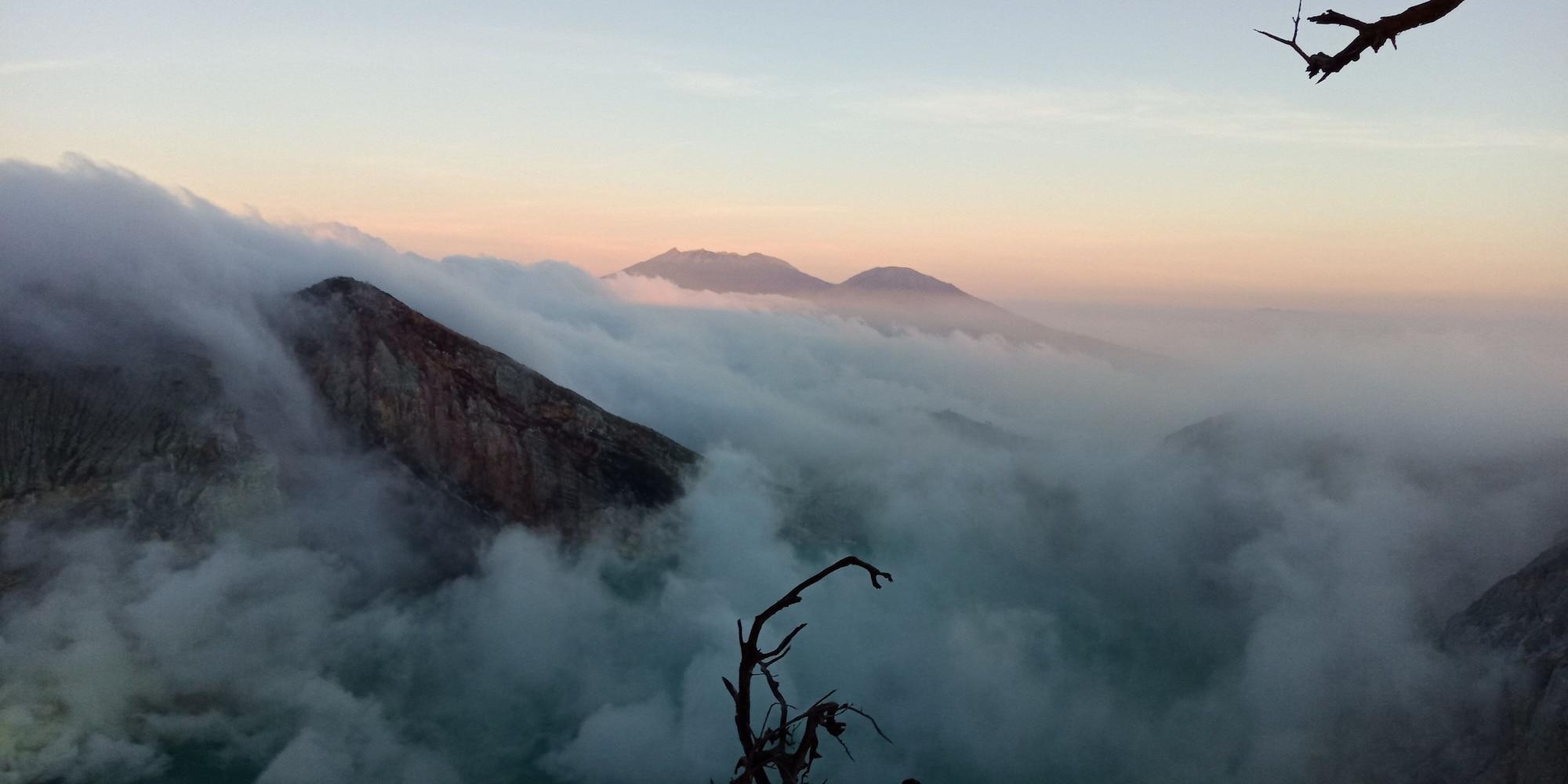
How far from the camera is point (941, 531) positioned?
142625 millimetres

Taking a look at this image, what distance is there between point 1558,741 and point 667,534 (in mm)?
70570

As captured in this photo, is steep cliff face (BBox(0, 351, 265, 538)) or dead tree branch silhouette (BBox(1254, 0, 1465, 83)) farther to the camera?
steep cliff face (BBox(0, 351, 265, 538))

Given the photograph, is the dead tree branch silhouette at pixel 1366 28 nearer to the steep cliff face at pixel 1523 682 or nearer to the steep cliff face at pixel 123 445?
the steep cliff face at pixel 1523 682

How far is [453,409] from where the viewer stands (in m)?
73.3

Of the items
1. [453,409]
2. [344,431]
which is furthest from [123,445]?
[453,409]

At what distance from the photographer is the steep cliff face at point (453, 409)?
72.8 meters

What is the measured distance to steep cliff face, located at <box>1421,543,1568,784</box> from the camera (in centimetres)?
3666

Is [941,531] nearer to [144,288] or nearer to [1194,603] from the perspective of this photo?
[1194,603]

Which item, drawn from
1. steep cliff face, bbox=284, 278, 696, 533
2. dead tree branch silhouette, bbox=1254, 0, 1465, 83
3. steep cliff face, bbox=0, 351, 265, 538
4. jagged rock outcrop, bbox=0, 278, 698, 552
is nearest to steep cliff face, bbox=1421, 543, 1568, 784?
dead tree branch silhouette, bbox=1254, 0, 1465, 83

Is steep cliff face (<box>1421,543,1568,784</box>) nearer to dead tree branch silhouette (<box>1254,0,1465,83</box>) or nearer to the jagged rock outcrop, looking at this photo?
dead tree branch silhouette (<box>1254,0,1465,83</box>)

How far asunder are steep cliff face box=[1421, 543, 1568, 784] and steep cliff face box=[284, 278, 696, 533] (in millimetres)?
62521

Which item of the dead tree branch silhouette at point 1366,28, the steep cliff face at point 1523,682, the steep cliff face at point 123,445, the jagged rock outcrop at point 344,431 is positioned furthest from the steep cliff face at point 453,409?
the dead tree branch silhouette at point 1366,28

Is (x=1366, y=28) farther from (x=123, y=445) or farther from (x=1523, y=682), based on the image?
(x=123, y=445)

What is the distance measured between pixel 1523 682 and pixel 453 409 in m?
69.4
